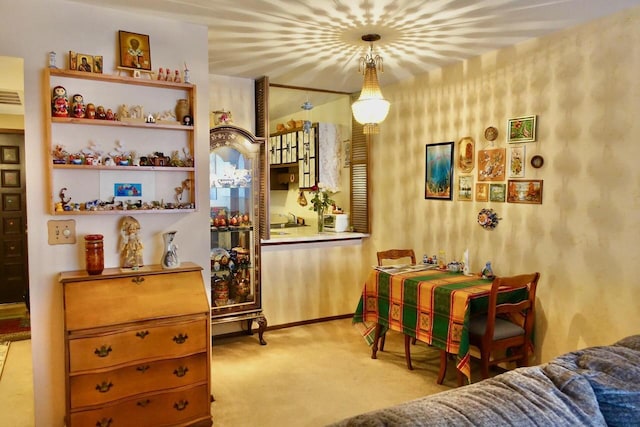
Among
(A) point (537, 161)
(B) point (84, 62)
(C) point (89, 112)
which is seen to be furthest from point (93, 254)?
(A) point (537, 161)

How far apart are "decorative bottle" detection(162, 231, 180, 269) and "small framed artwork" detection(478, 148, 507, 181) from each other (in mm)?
2489

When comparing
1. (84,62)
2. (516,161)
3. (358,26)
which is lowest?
(516,161)

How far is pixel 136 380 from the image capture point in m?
2.39

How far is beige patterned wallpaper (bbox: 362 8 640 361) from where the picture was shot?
8.75ft

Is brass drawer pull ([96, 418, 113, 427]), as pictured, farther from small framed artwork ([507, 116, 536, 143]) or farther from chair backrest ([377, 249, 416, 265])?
small framed artwork ([507, 116, 536, 143])

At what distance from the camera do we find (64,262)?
2578 mm

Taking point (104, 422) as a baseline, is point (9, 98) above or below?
above

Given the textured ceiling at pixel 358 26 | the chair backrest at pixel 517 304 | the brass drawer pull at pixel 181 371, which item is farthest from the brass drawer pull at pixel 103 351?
the chair backrest at pixel 517 304

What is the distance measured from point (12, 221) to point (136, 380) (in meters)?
4.24

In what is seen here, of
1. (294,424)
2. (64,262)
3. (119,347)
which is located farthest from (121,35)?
(294,424)

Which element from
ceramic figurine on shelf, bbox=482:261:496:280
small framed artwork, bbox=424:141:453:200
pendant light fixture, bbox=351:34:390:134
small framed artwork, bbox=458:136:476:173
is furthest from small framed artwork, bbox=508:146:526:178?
pendant light fixture, bbox=351:34:390:134

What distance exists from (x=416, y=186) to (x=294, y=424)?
2508mm

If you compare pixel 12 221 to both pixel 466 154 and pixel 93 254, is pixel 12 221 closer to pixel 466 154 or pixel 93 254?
pixel 93 254

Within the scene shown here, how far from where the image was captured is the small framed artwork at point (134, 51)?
2638 mm
